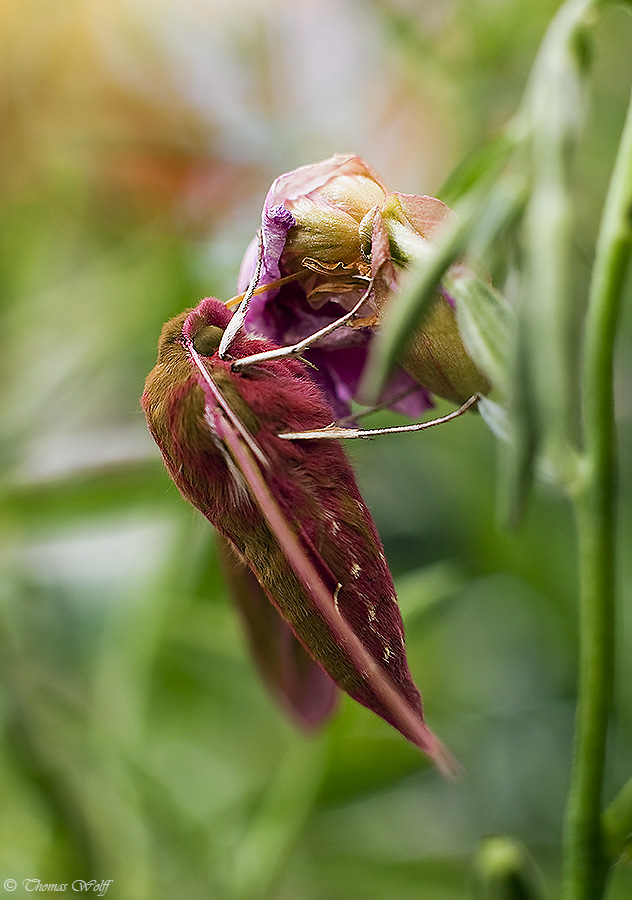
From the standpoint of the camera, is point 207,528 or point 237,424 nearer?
point 237,424

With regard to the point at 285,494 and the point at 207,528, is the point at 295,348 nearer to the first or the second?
the point at 285,494

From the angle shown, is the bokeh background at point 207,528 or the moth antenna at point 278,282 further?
the bokeh background at point 207,528

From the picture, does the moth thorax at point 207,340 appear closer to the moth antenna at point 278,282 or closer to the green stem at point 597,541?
the moth antenna at point 278,282

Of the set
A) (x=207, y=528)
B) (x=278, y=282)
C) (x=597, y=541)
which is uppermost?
(x=278, y=282)

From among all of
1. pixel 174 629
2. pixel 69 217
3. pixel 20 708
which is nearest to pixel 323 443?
pixel 20 708

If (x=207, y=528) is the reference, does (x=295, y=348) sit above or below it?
above

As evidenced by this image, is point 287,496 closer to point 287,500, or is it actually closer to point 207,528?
point 287,500

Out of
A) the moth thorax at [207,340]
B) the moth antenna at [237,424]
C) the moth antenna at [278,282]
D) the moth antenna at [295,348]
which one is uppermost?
the moth antenna at [278,282]

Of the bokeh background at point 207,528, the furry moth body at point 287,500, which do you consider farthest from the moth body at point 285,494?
the bokeh background at point 207,528

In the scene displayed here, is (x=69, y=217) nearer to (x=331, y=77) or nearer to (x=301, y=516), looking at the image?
(x=331, y=77)

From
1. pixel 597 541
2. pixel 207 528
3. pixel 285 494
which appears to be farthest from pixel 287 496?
pixel 207 528
